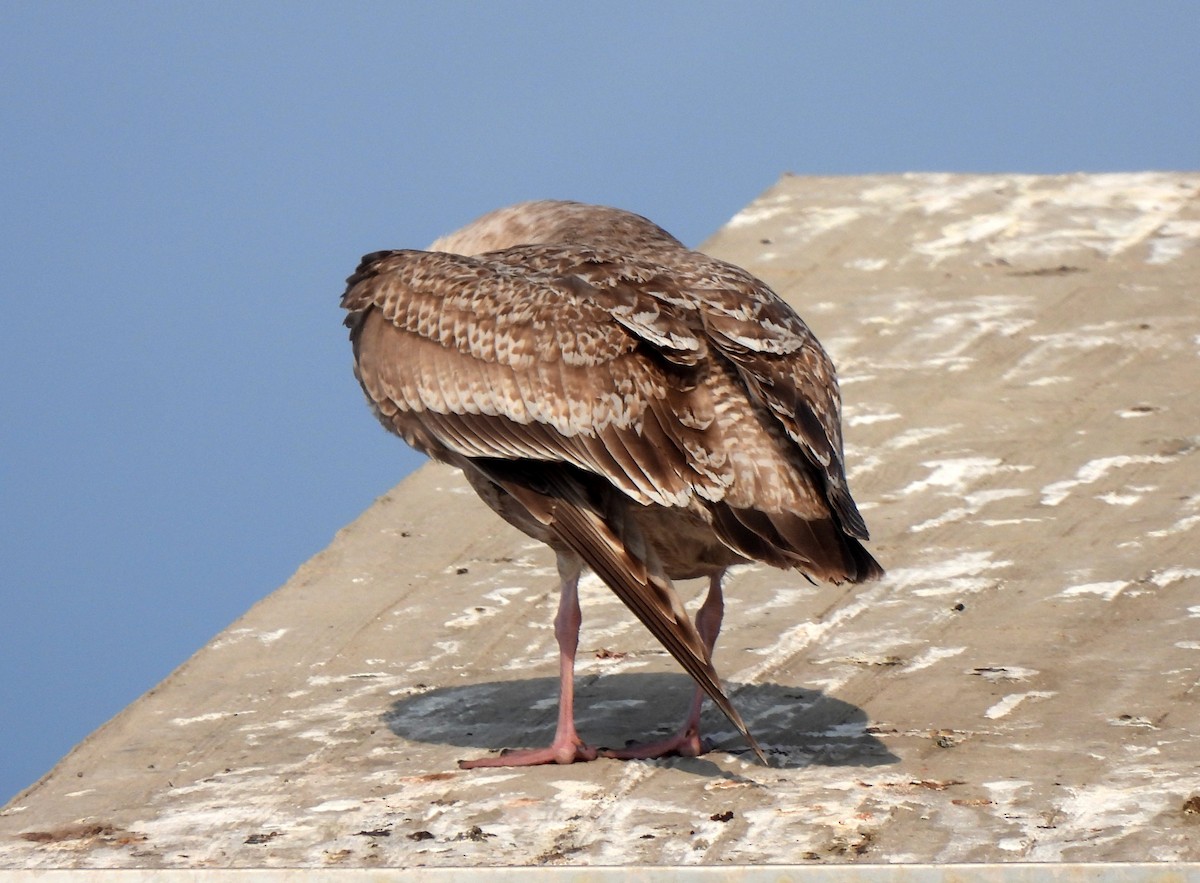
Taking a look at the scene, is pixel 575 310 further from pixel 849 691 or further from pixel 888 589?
pixel 888 589

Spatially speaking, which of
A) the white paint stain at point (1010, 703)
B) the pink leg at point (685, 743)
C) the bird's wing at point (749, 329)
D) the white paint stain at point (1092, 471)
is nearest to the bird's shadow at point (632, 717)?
the pink leg at point (685, 743)

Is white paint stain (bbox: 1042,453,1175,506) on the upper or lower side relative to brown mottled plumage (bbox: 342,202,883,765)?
lower

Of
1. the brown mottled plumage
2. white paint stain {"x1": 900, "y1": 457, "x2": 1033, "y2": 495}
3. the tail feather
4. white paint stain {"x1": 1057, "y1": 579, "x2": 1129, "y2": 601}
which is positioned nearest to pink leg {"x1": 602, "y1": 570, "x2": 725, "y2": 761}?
the brown mottled plumage

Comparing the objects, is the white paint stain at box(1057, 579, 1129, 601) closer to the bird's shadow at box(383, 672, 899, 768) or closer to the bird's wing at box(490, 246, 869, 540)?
the bird's shadow at box(383, 672, 899, 768)

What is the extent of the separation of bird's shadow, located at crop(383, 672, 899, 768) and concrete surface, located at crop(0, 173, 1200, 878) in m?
0.02

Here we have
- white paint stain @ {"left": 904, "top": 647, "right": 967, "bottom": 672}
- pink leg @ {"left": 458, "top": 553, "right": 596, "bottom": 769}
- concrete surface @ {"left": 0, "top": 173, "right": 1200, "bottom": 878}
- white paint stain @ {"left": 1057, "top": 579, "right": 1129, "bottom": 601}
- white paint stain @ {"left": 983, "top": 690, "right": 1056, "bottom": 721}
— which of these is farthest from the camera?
white paint stain @ {"left": 1057, "top": 579, "right": 1129, "bottom": 601}

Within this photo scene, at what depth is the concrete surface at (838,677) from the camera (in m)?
5.74

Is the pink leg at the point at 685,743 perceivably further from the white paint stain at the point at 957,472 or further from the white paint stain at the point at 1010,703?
the white paint stain at the point at 957,472

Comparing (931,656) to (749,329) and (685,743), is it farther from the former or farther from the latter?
(749,329)

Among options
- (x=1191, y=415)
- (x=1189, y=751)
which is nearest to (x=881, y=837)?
(x=1189, y=751)

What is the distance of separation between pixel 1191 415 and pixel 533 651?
381 cm

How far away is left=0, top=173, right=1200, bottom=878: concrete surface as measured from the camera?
574 centimetres

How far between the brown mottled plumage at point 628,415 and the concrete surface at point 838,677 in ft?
1.52

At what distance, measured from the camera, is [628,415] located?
5.98m
